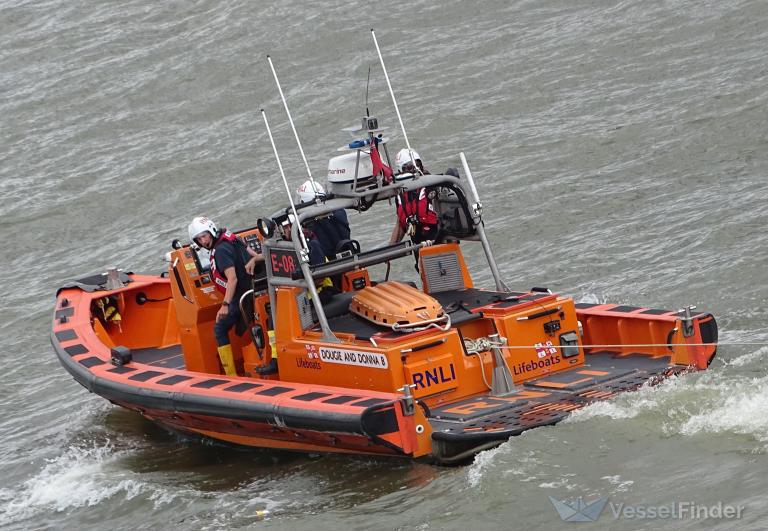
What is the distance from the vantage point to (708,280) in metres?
11.4

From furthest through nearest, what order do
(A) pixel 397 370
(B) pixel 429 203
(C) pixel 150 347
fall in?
(C) pixel 150 347, (B) pixel 429 203, (A) pixel 397 370

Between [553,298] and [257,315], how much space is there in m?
2.27

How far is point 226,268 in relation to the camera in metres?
9.91

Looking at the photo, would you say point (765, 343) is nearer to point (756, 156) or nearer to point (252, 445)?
point (252, 445)

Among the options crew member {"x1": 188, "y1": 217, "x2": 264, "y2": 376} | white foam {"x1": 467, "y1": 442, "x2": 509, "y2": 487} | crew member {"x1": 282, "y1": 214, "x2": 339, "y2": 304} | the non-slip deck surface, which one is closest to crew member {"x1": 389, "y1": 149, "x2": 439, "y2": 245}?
crew member {"x1": 282, "y1": 214, "x2": 339, "y2": 304}

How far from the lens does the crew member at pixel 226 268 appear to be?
32.5 feet

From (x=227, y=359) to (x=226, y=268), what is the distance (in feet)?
2.41

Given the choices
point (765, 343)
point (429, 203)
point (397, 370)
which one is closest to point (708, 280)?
point (765, 343)

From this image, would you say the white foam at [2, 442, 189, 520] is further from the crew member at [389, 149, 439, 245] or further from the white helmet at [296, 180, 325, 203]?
the crew member at [389, 149, 439, 245]

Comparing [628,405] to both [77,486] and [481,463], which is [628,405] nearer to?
[481,463]

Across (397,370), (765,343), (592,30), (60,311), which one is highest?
(592,30)

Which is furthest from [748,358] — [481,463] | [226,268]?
[226,268]

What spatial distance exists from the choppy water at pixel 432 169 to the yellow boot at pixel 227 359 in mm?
619

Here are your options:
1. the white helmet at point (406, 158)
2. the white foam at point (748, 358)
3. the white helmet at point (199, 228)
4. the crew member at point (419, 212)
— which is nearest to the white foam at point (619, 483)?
the white foam at point (748, 358)
